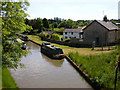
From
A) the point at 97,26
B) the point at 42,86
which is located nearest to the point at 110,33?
the point at 97,26

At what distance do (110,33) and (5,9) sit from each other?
37.2m

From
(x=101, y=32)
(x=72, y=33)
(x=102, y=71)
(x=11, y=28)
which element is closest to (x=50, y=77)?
(x=102, y=71)

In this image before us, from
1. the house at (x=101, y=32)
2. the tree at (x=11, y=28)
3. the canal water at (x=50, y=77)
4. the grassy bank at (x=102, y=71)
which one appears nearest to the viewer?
the tree at (x=11, y=28)

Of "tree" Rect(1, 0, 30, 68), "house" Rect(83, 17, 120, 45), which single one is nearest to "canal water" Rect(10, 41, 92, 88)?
"tree" Rect(1, 0, 30, 68)

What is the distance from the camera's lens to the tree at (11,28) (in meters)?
13.3

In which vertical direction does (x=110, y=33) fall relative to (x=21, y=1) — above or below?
below

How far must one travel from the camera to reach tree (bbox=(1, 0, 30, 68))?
13297 millimetres

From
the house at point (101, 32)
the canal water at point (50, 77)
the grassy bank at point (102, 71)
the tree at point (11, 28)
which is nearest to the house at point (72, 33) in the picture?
the house at point (101, 32)

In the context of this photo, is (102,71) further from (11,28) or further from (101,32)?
(101,32)

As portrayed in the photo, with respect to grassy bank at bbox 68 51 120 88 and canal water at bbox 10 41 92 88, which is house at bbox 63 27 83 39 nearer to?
canal water at bbox 10 41 92 88

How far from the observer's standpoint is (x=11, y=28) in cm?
1352

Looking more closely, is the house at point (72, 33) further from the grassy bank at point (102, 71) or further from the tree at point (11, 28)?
the tree at point (11, 28)

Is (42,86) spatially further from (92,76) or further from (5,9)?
(5,9)

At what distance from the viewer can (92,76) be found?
1980cm
